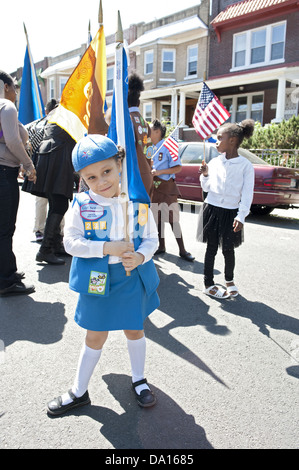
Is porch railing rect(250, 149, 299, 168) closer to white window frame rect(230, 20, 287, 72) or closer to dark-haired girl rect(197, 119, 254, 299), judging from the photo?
white window frame rect(230, 20, 287, 72)

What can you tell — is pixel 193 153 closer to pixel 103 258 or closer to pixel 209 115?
pixel 209 115

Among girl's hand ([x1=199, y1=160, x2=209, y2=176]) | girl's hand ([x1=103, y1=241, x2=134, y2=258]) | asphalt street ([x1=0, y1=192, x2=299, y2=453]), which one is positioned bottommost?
asphalt street ([x1=0, y1=192, x2=299, y2=453])

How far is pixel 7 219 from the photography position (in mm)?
3795

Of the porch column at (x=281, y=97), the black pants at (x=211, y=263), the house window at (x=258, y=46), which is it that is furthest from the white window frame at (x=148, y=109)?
the black pants at (x=211, y=263)

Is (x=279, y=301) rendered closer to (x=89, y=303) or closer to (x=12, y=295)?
(x=89, y=303)

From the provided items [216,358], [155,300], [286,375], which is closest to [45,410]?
[155,300]

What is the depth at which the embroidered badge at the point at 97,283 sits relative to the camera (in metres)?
2.09

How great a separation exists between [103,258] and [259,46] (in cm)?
2013

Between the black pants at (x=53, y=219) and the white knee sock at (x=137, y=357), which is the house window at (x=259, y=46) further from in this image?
the white knee sock at (x=137, y=357)

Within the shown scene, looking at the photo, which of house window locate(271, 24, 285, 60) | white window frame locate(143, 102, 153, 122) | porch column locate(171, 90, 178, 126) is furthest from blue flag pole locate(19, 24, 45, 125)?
white window frame locate(143, 102, 153, 122)

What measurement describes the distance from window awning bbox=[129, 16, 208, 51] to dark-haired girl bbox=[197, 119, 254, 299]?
1940cm

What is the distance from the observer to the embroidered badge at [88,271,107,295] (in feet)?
6.86

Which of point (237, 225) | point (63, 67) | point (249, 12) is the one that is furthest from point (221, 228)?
point (63, 67)

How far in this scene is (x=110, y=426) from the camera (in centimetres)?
210
